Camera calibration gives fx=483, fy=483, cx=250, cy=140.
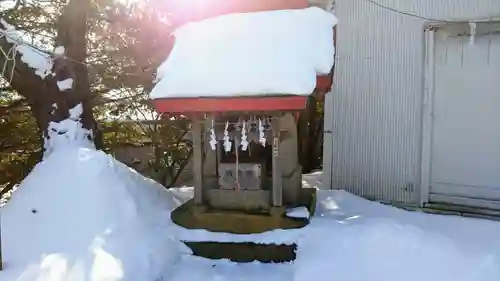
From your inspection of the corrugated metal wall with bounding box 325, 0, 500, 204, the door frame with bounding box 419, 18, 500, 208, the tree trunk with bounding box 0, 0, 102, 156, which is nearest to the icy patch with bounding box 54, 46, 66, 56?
the tree trunk with bounding box 0, 0, 102, 156

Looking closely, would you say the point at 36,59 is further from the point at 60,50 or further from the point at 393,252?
the point at 393,252

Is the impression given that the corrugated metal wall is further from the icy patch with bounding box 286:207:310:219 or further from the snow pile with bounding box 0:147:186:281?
the snow pile with bounding box 0:147:186:281

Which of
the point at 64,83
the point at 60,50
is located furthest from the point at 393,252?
the point at 60,50

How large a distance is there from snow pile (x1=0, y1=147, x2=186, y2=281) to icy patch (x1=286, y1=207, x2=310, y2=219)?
130 cm

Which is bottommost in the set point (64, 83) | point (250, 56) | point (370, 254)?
point (370, 254)

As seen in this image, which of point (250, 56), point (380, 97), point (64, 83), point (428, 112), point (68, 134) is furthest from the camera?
point (380, 97)

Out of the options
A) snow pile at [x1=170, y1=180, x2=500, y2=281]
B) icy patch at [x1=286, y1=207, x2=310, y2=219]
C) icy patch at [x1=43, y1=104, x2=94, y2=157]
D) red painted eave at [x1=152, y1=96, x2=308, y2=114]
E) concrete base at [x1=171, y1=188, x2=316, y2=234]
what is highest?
red painted eave at [x1=152, y1=96, x2=308, y2=114]

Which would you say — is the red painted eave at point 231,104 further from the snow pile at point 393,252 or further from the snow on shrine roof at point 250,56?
the snow pile at point 393,252

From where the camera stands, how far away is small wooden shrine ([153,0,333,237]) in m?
5.50

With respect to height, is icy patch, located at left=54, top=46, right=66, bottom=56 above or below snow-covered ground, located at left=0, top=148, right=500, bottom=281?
above

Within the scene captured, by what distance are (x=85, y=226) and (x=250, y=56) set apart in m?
2.65

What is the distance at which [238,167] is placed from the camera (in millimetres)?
5824

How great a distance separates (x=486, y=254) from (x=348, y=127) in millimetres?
3247

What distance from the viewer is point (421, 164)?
23.6 ft
